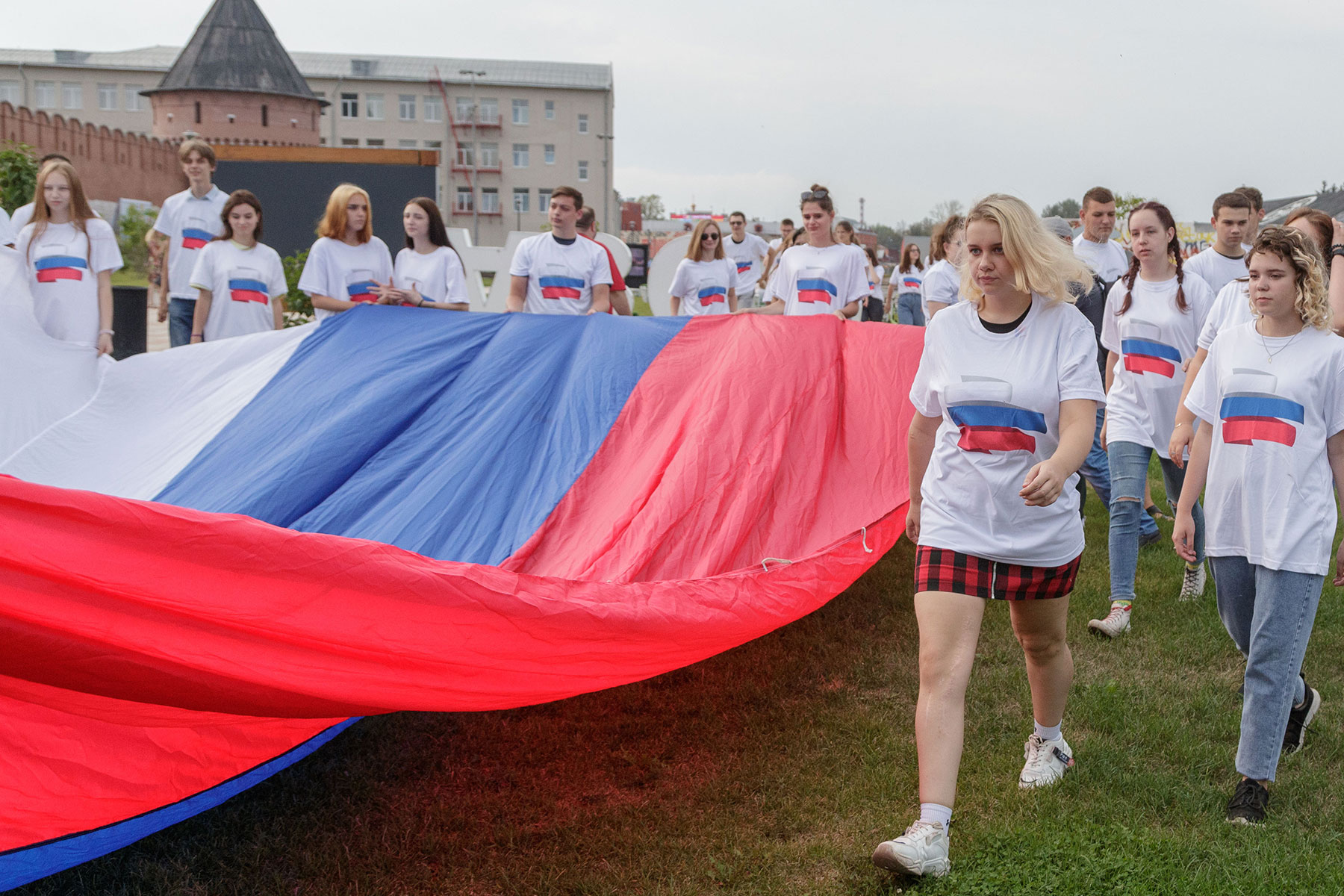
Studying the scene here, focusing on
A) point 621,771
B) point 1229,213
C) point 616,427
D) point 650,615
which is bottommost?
point 621,771

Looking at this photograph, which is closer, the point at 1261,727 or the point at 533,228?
the point at 1261,727

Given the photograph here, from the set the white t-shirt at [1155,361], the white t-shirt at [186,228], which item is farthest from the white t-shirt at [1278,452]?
the white t-shirt at [186,228]

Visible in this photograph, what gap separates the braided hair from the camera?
4527 millimetres

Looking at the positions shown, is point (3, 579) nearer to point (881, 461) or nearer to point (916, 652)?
point (881, 461)

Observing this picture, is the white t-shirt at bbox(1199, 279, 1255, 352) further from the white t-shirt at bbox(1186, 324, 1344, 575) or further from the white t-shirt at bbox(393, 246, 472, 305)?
the white t-shirt at bbox(393, 246, 472, 305)

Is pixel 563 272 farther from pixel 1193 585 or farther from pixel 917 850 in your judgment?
pixel 917 850

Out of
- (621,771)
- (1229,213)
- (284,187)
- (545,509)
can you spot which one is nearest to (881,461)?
(545,509)

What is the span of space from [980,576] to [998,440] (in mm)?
336

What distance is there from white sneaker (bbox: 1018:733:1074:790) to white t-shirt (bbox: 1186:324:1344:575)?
0.71 m

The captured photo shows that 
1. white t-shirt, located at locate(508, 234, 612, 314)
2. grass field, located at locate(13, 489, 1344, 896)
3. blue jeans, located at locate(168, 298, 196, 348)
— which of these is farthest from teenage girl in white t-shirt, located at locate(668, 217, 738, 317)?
grass field, located at locate(13, 489, 1344, 896)

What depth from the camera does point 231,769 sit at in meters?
2.70

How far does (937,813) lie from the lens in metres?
2.60

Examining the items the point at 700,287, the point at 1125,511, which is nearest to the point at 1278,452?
the point at 1125,511

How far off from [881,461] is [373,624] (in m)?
2.35
